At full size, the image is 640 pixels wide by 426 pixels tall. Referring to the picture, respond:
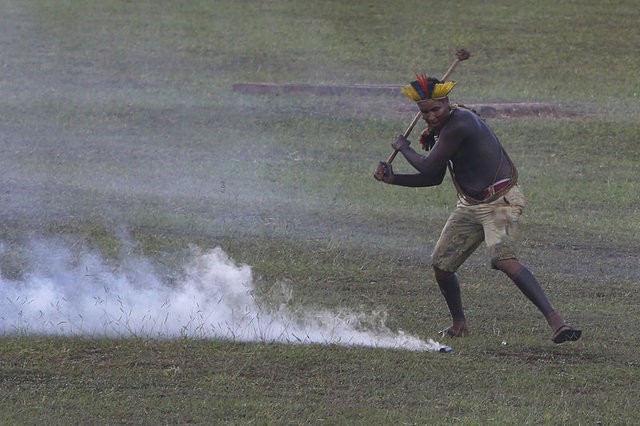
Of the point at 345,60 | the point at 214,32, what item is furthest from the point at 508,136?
the point at 214,32

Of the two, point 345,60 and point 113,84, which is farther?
point 345,60

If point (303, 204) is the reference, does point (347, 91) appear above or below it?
below

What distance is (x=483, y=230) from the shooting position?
8289 millimetres

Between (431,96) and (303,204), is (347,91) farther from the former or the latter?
(431,96)

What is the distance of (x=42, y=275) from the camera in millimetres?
9242

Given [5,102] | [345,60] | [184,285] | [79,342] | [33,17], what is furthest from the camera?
[33,17]

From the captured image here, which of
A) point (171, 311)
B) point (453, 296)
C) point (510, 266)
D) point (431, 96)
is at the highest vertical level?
point (431, 96)

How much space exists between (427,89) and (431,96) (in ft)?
0.18

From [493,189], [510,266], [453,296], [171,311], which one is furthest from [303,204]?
[510,266]

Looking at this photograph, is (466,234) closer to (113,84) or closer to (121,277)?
(121,277)

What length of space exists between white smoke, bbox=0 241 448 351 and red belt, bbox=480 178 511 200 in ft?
3.52

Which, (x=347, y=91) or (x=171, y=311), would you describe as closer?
(x=171, y=311)

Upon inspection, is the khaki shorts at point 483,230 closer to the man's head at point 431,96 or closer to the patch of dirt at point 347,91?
the man's head at point 431,96

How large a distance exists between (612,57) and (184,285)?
45.1 ft
